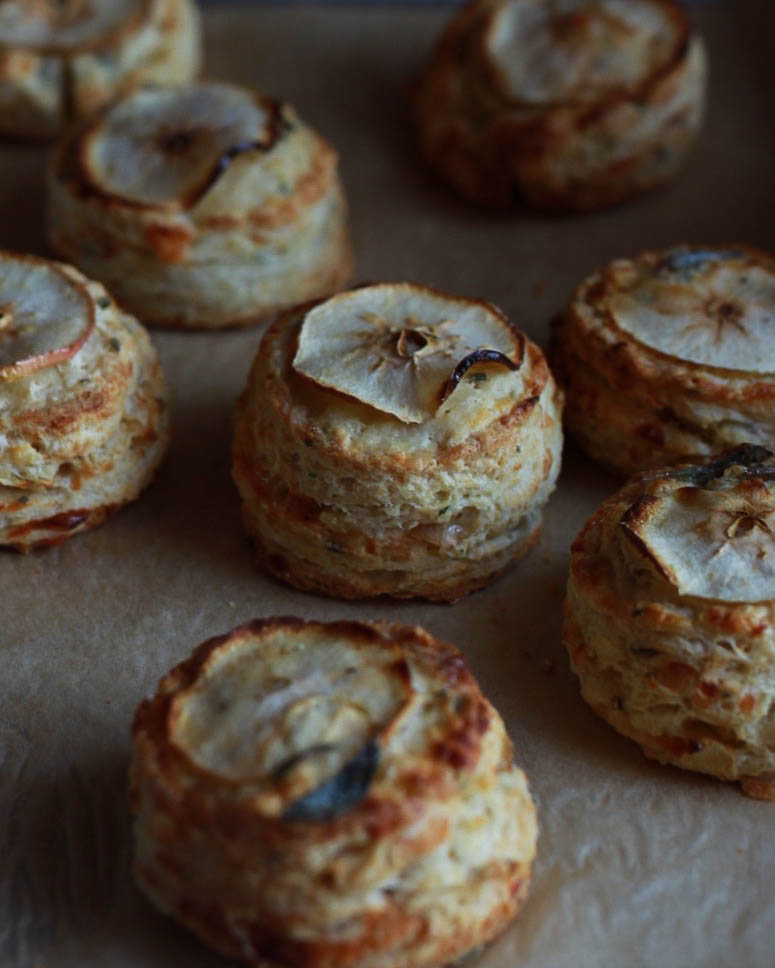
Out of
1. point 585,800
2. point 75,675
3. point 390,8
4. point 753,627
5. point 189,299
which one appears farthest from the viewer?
point 390,8

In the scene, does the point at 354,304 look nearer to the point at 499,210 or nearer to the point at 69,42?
the point at 499,210

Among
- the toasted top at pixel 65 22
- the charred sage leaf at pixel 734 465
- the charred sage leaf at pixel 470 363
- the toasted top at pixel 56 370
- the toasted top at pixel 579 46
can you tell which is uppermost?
the toasted top at pixel 579 46

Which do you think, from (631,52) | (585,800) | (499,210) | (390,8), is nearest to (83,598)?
(585,800)

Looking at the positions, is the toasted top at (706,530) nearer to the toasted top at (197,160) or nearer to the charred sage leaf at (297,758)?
the charred sage leaf at (297,758)

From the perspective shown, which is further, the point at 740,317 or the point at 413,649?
the point at 740,317

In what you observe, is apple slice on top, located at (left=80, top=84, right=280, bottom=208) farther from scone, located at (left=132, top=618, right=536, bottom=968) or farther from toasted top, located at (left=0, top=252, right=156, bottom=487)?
scone, located at (left=132, top=618, right=536, bottom=968)

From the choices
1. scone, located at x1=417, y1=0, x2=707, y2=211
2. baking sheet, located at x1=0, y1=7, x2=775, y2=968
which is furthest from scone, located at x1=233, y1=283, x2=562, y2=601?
scone, located at x1=417, y1=0, x2=707, y2=211

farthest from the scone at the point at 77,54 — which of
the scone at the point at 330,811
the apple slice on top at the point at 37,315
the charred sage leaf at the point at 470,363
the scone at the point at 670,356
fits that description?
the scone at the point at 330,811

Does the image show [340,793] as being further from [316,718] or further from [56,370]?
[56,370]
